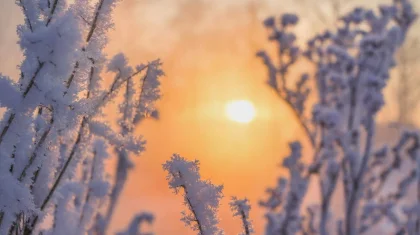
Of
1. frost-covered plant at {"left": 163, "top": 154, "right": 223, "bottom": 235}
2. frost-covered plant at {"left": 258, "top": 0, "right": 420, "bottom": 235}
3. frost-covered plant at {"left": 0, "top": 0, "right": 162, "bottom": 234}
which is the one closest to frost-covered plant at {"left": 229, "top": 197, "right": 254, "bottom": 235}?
frost-covered plant at {"left": 163, "top": 154, "right": 223, "bottom": 235}

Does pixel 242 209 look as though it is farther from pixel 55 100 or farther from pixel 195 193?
pixel 55 100

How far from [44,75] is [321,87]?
5.10 meters

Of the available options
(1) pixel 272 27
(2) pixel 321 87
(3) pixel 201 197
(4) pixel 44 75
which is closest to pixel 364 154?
(2) pixel 321 87

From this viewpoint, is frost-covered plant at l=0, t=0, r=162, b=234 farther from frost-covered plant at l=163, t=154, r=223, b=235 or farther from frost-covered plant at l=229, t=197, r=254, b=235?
frost-covered plant at l=229, t=197, r=254, b=235

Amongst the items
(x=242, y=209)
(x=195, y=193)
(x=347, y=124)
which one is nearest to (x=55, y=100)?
(x=195, y=193)

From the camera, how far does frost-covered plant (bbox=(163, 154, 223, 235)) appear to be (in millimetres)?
1026

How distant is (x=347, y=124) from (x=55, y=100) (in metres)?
4.42

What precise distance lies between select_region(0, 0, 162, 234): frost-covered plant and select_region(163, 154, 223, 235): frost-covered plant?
174 millimetres

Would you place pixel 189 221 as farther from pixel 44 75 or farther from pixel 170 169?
pixel 44 75

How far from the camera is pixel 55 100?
3.17 ft

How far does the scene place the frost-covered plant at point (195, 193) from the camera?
1026mm

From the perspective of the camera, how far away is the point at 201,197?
3.50 feet

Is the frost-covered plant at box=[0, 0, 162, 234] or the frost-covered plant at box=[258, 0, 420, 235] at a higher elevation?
the frost-covered plant at box=[258, 0, 420, 235]

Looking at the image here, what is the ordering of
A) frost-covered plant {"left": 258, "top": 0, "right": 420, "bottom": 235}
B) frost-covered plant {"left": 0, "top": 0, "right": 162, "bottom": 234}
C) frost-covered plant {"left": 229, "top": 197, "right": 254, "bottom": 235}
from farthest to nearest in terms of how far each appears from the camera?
frost-covered plant {"left": 258, "top": 0, "right": 420, "bottom": 235} → frost-covered plant {"left": 229, "top": 197, "right": 254, "bottom": 235} → frost-covered plant {"left": 0, "top": 0, "right": 162, "bottom": 234}
